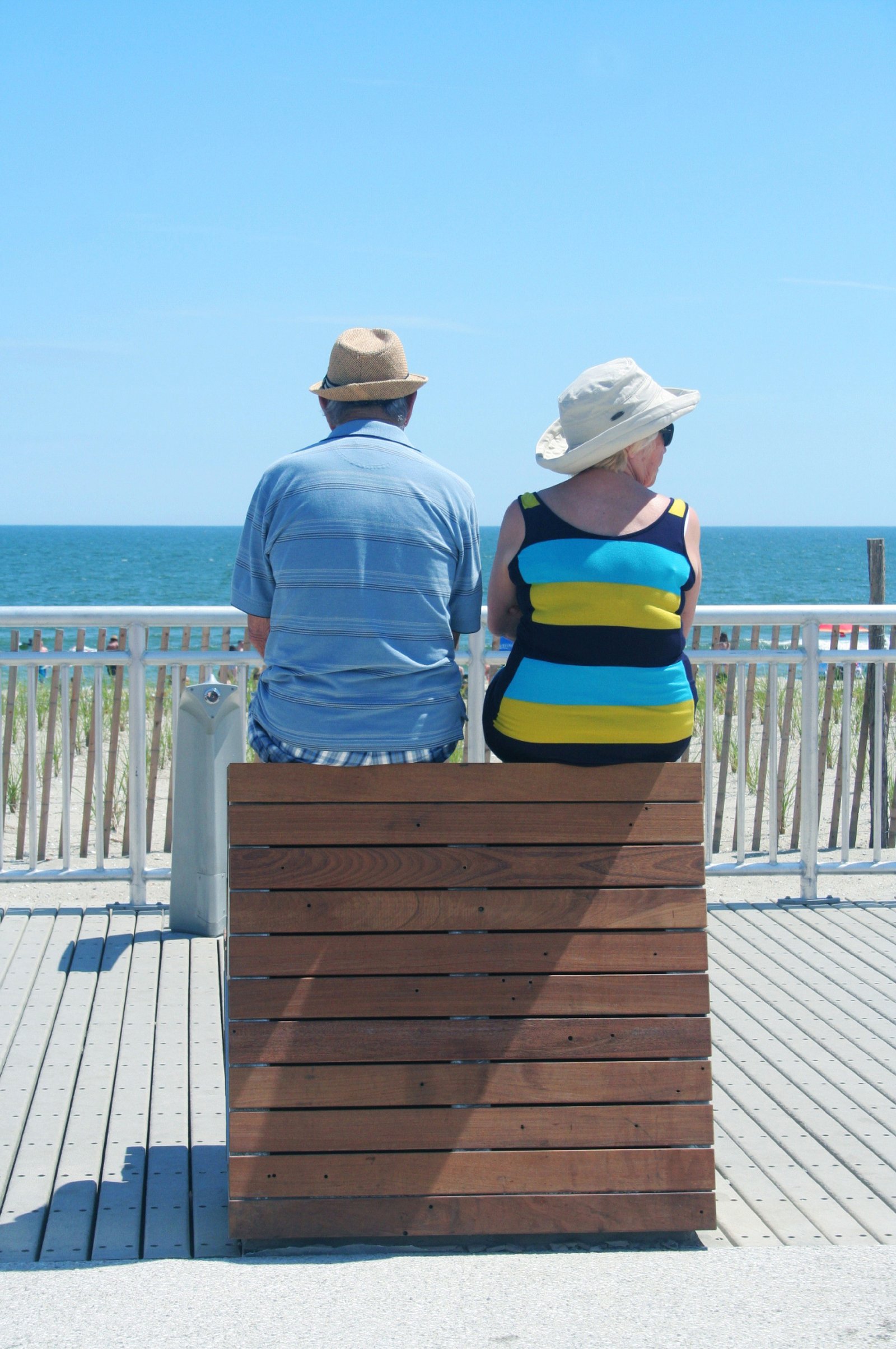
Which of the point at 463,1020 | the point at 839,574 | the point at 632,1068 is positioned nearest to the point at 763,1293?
the point at 632,1068

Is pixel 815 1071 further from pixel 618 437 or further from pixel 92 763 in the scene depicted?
pixel 92 763

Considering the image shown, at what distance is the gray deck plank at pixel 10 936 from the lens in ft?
15.7

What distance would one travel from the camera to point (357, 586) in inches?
113

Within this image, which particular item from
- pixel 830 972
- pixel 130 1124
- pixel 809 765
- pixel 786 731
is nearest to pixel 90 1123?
pixel 130 1124

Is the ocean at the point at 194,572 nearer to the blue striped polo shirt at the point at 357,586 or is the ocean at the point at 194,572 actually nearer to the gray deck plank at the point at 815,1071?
A: the gray deck plank at the point at 815,1071

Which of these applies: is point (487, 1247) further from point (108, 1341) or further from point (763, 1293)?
point (108, 1341)

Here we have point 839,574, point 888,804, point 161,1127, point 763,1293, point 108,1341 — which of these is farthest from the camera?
point 839,574

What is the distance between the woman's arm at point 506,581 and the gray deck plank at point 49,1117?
1723 mm

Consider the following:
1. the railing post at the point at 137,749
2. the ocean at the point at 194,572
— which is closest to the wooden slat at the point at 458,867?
the railing post at the point at 137,749

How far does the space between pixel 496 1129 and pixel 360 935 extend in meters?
0.52

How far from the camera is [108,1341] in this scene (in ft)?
7.65

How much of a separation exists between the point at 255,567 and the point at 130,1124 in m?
1.60

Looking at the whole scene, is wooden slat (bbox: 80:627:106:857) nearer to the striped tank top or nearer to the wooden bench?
the wooden bench

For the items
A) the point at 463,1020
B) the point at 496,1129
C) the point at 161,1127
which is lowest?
the point at 161,1127
